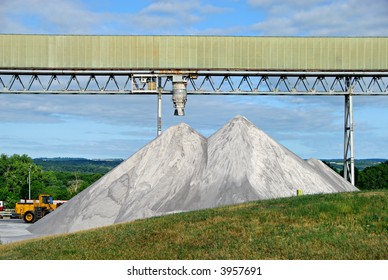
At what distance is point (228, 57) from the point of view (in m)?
51.6

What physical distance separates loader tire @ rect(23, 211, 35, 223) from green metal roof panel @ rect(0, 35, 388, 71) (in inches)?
455

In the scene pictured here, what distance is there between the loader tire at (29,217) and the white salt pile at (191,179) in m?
11.6

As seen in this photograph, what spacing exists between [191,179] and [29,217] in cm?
1803

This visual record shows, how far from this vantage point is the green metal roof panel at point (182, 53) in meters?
51.3

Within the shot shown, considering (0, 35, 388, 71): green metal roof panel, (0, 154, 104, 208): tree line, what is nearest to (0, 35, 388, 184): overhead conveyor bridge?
(0, 35, 388, 71): green metal roof panel

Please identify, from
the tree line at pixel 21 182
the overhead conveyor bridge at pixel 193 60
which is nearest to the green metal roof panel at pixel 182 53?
the overhead conveyor bridge at pixel 193 60

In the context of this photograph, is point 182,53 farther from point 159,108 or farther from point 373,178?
point 373,178

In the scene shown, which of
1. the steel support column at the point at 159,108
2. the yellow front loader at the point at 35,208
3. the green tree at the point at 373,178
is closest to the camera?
the steel support column at the point at 159,108

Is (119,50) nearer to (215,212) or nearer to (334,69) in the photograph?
(334,69)

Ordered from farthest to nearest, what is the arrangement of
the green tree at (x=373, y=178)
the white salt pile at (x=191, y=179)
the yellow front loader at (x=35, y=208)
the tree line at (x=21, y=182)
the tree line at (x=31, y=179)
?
1. the tree line at (x=21, y=182)
2. the tree line at (x=31, y=179)
3. the green tree at (x=373, y=178)
4. the yellow front loader at (x=35, y=208)
5. the white salt pile at (x=191, y=179)

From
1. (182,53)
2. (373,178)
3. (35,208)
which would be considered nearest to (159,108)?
(182,53)

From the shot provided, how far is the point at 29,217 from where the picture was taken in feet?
169

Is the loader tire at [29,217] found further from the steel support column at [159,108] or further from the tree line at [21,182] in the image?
the tree line at [21,182]

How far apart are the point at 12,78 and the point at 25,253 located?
30339mm
